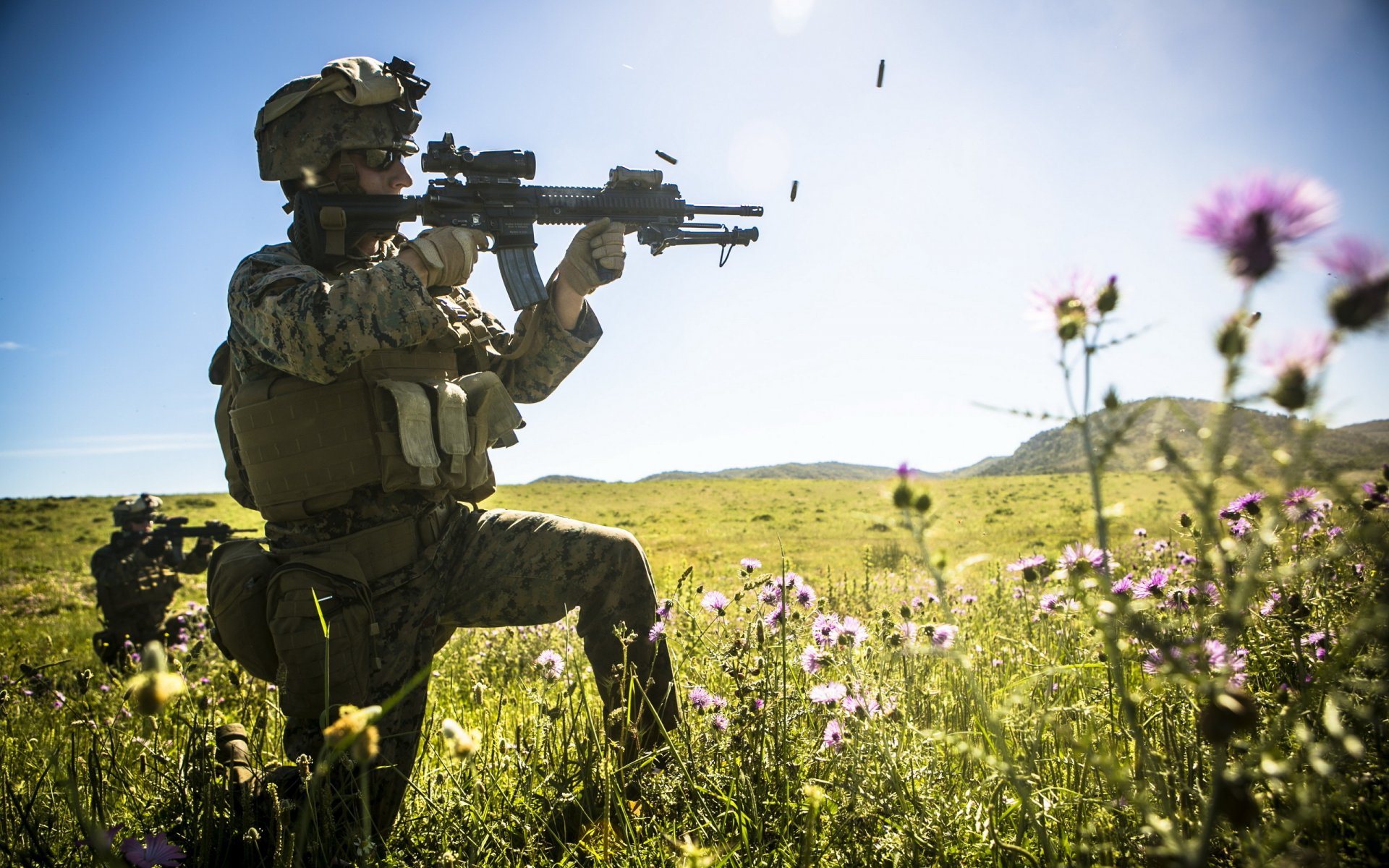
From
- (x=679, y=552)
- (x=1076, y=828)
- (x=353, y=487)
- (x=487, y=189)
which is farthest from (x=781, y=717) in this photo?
(x=679, y=552)

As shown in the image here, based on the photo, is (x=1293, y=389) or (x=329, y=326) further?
(x=329, y=326)

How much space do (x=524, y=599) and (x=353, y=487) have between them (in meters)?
0.89

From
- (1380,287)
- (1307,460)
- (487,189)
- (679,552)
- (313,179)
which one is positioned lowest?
(679,552)

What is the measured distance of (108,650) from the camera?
633 centimetres

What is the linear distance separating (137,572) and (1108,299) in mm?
9332

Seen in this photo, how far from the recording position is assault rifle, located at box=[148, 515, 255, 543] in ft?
23.5

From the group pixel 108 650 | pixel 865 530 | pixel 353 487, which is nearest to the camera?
pixel 353 487

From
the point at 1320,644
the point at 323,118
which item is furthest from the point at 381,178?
the point at 1320,644

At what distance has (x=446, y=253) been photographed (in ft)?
11.4

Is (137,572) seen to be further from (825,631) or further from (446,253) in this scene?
(825,631)

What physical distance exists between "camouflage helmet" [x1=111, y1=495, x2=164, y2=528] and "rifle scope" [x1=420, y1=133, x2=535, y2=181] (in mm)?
6397

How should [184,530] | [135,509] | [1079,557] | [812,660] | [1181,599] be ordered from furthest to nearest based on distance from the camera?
[135,509] → [184,530] → [1181,599] → [812,660] → [1079,557]

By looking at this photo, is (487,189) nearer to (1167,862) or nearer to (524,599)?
(524,599)

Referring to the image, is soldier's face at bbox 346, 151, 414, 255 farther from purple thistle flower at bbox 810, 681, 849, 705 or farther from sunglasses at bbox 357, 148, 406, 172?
purple thistle flower at bbox 810, 681, 849, 705
